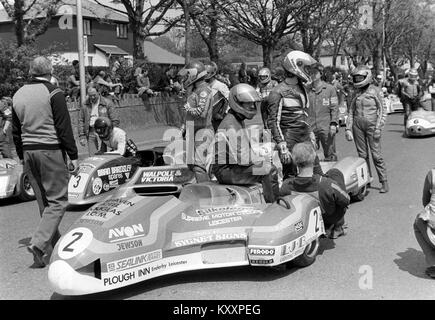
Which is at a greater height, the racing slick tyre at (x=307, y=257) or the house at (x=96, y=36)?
the house at (x=96, y=36)

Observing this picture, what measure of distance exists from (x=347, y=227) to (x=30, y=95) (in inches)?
144

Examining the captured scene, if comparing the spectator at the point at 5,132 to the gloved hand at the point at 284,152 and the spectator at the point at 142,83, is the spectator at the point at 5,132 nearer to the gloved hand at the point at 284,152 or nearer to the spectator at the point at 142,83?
the spectator at the point at 142,83

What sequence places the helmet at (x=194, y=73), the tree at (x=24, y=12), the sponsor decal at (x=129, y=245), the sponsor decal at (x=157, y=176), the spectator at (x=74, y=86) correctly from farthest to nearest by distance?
the tree at (x=24, y=12), the spectator at (x=74, y=86), the sponsor decal at (x=157, y=176), the helmet at (x=194, y=73), the sponsor decal at (x=129, y=245)

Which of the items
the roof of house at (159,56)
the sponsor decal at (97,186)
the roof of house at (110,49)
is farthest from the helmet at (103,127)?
Result: the roof of house at (159,56)

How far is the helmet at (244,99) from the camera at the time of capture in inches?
220

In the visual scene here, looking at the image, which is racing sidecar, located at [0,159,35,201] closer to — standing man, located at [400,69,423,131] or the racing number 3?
the racing number 3

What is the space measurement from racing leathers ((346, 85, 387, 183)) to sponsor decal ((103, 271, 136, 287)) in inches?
195

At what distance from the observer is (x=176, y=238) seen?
4793 millimetres

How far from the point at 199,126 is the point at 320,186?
2.28 m

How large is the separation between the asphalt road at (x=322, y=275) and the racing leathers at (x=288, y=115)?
3.76 ft

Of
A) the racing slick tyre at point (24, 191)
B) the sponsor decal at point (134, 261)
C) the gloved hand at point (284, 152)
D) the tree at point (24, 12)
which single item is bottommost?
the racing slick tyre at point (24, 191)

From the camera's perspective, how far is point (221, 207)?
5.18m

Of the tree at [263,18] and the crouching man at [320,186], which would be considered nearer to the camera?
the crouching man at [320,186]

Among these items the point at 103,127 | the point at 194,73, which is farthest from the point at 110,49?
the point at 194,73
